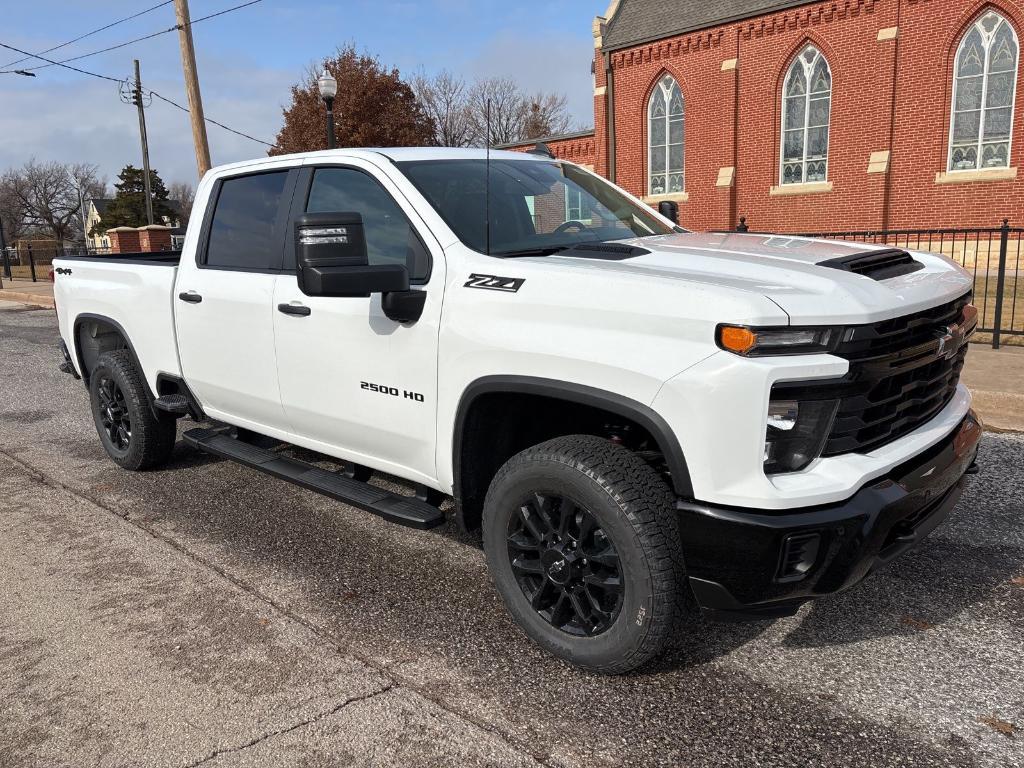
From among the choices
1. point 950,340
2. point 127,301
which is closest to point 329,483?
point 127,301

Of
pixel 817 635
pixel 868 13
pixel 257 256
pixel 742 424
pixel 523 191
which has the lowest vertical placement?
pixel 817 635

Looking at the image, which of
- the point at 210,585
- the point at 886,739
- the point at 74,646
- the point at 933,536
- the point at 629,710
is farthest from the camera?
the point at 933,536

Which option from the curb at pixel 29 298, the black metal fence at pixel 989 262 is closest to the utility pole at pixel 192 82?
the curb at pixel 29 298

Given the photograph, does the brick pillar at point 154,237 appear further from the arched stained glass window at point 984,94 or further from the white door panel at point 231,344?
the arched stained glass window at point 984,94

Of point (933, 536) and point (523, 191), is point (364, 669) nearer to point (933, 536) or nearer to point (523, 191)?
point (523, 191)

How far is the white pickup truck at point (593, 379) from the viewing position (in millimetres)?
2420

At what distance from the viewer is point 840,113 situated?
20.3 metres

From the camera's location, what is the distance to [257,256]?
13.9 feet

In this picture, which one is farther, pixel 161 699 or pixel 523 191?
pixel 523 191

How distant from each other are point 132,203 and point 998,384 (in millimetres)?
68315

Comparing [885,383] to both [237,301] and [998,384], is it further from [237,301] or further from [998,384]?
[998,384]

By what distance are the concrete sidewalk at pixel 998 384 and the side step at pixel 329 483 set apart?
15.5 ft

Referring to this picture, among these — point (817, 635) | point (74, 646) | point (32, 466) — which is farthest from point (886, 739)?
point (32, 466)

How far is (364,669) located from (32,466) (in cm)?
407
